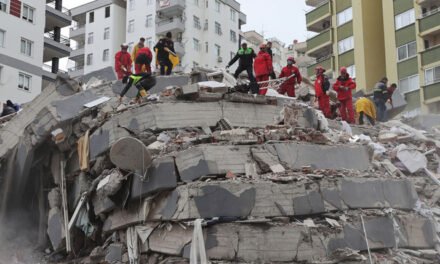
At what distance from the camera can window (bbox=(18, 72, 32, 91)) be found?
1379 inches

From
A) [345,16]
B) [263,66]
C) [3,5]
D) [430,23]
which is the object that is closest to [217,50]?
[345,16]

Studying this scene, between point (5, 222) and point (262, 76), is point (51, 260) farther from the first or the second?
point (262, 76)

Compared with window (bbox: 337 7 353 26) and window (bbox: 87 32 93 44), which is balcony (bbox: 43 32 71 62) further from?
window (bbox: 337 7 353 26)

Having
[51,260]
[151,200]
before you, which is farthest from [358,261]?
[51,260]

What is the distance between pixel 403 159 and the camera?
1143 centimetres

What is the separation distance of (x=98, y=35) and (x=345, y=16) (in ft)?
82.3

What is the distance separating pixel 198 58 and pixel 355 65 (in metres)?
16.6

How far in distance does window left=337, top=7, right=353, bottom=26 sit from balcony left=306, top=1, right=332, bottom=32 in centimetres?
129

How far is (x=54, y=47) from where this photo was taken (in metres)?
39.9

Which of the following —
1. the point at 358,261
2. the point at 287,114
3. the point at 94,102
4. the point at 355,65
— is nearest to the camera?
the point at 358,261

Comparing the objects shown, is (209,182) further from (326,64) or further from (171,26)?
(171,26)

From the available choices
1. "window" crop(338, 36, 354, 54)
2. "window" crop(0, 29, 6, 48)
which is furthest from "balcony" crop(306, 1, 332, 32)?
"window" crop(0, 29, 6, 48)

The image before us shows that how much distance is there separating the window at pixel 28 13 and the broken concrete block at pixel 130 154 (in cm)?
3058

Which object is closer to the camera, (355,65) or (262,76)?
(262,76)
